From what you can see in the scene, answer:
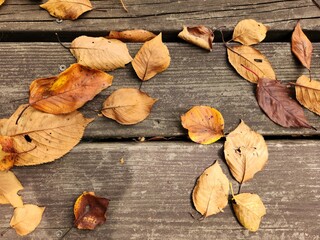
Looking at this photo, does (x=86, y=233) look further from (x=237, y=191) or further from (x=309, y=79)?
(x=309, y=79)

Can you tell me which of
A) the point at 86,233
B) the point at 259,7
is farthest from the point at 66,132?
the point at 259,7

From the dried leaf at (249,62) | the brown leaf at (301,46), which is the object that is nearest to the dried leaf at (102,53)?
the dried leaf at (249,62)

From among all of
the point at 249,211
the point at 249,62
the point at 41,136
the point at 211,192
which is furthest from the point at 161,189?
the point at 249,62

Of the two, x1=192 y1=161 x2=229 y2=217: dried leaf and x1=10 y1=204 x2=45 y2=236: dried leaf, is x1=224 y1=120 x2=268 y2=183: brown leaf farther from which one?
x1=10 y1=204 x2=45 y2=236: dried leaf

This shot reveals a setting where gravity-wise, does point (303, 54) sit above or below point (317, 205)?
above

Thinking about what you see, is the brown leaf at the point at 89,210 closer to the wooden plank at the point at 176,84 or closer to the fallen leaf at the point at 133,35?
the wooden plank at the point at 176,84

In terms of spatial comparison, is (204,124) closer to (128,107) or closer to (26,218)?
(128,107)
